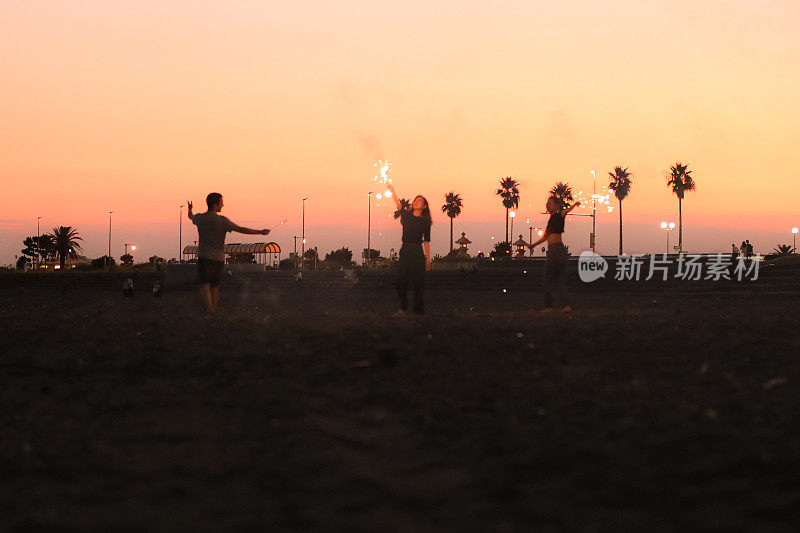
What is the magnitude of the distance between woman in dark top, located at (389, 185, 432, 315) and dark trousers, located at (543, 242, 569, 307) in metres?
2.06

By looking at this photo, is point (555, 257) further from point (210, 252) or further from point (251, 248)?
point (251, 248)

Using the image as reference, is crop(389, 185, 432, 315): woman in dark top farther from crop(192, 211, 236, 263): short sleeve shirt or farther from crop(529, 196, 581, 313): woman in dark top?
crop(192, 211, 236, 263): short sleeve shirt

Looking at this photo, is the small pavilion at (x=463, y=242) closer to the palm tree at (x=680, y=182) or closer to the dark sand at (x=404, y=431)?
the palm tree at (x=680, y=182)

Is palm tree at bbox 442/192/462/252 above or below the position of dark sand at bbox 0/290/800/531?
above

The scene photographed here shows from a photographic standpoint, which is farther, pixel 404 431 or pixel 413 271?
pixel 413 271

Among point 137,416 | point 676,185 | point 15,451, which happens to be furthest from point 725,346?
point 676,185

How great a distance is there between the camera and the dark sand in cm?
324

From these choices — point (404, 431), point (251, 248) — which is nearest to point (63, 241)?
point (251, 248)

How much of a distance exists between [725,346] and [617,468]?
12.4 feet

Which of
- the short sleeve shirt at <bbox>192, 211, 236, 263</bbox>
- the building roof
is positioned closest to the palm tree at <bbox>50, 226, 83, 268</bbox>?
the building roof

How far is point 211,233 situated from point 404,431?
24.3 ft

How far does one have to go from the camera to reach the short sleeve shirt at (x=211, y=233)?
11141mm

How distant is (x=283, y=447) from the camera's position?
4.22 meters

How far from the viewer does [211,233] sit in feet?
36.8
